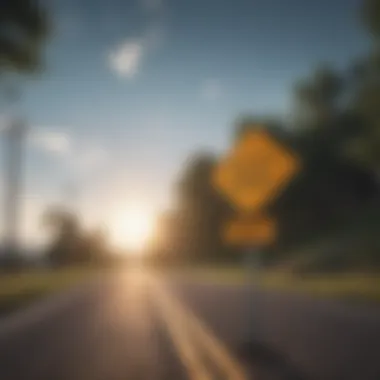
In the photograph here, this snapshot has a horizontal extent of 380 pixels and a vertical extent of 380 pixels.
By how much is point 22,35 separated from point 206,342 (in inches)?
564

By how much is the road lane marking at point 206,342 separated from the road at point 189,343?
0.04ft

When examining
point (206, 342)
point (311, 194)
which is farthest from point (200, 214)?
point (206, 342)

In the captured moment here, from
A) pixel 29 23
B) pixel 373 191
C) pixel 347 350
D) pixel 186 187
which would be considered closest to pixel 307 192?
pixel 373 191

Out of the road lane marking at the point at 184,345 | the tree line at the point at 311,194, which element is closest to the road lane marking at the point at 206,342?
the road lane marking at the point at 184,345

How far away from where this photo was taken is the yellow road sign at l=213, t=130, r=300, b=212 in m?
10.2

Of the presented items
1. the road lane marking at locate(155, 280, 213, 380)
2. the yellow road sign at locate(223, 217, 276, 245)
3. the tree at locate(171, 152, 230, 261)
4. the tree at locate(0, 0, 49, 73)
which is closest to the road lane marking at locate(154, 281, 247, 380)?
the road lane marking at locate(155, 280, 213, 380)

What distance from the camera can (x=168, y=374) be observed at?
27.1 ft

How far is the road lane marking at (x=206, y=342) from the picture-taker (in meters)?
8.41

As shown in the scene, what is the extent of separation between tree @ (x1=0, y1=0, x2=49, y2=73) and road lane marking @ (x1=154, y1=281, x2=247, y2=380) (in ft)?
31.3

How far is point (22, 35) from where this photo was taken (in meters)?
22.2

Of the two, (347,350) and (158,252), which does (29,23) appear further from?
(158,252)

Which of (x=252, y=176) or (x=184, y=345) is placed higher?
(x=252, y=176)

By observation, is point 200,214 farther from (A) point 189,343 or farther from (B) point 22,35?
(A) point 189,343

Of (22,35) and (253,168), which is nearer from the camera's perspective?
(253,168)
